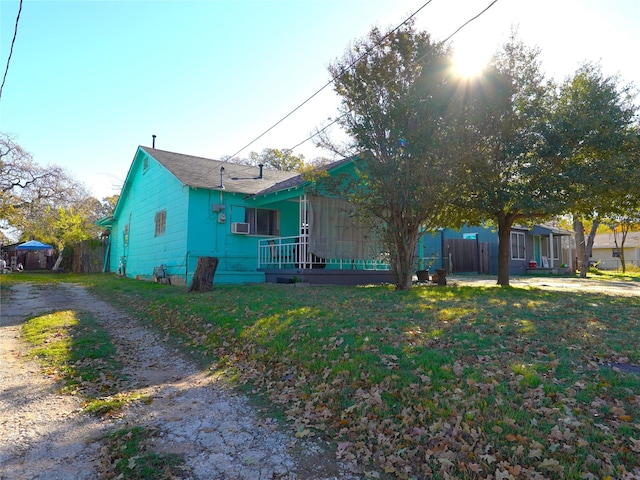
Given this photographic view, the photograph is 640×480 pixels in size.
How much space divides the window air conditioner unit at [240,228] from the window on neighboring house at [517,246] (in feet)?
60.4

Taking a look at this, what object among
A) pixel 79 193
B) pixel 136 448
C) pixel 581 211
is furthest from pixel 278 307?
pixel 79 193

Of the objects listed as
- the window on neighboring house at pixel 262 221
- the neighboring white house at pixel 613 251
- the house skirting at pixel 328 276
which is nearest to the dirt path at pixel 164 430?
the house skirting at pixel 328 276

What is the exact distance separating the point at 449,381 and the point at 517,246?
82.4 feet

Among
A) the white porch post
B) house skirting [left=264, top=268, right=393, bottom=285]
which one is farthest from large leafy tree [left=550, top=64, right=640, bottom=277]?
the white porch post

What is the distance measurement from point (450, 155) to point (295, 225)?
743 cm

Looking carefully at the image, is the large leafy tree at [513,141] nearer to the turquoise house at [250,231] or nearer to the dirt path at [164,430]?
the turquoise house at [250,231]

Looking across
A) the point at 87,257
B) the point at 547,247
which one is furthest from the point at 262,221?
the point at 547,247

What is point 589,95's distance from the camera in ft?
39.5

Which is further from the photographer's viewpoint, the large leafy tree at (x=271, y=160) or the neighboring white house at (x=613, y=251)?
the neighboring white house at (x=613, y=251)

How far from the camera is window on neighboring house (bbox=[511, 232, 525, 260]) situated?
25.6 meters

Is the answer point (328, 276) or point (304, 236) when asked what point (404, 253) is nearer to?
point (328, 276)

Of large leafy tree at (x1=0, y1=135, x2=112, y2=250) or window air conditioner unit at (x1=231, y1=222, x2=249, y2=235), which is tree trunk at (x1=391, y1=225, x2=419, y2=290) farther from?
large leafy tree at (x1=0, y1=135, x2=112, y2=250)

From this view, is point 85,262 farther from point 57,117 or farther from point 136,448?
point 136,448

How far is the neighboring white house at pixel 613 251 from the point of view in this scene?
41.9 meters
